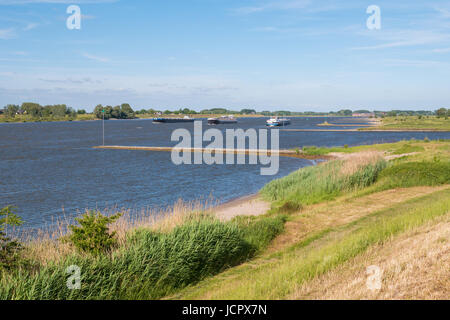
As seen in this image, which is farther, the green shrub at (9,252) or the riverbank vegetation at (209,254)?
the green shrub at (9,252)

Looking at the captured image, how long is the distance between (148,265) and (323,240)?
19.9 feet

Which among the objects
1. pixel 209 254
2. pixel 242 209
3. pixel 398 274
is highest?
pixel 398 274

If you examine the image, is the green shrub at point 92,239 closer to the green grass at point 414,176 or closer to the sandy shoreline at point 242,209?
the sandy shoreline at point 242,209

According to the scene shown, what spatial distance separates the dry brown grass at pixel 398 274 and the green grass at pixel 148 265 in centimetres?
373

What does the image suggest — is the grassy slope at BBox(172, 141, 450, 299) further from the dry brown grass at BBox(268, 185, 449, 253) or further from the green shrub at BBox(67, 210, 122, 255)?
the green shrub at BBox(67, 210, 122, 255)

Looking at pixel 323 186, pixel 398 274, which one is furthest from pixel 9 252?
pixel 323 186

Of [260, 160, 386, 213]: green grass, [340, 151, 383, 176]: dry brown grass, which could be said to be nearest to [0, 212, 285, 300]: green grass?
[260, 160, 386, 213]: green grass

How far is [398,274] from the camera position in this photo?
7730 millimetres

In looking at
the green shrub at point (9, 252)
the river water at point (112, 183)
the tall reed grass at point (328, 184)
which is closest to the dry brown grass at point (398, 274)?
the green shrub at point (9, 252)

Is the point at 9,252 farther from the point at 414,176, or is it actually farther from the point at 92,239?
the point at 414,176

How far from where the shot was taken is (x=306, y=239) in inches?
533

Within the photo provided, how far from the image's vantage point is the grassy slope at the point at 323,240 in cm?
834
